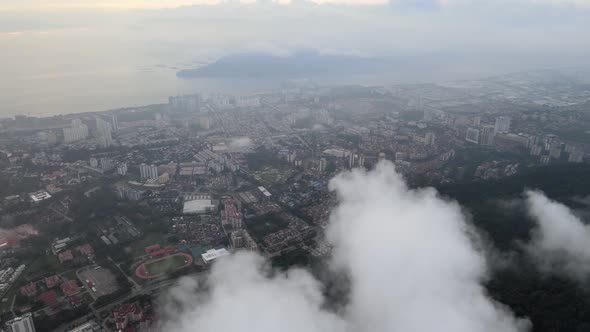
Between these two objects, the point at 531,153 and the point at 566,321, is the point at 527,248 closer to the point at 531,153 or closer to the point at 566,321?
the point at 566,321

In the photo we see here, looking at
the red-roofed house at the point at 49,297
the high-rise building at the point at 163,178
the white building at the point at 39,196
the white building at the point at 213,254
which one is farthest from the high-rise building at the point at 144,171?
the red-roofed house at the point at 49,297

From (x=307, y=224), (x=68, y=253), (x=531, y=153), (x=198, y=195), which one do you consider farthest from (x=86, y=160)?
(x=531, y=153)

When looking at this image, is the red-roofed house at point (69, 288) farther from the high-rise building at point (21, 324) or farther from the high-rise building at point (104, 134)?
the high-rise building at point (104, 134)


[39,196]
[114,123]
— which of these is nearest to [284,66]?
[114,123]

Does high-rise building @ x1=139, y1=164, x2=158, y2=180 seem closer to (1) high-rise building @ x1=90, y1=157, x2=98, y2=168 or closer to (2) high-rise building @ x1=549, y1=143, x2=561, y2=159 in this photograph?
(1) high-rise building @ x1=90, y1=157, x2=98, y2=168

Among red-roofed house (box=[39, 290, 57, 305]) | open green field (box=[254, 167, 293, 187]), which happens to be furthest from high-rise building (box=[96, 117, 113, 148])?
red-roofed house (box=[39, 290, 57, 305])

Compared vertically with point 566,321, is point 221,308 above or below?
above
